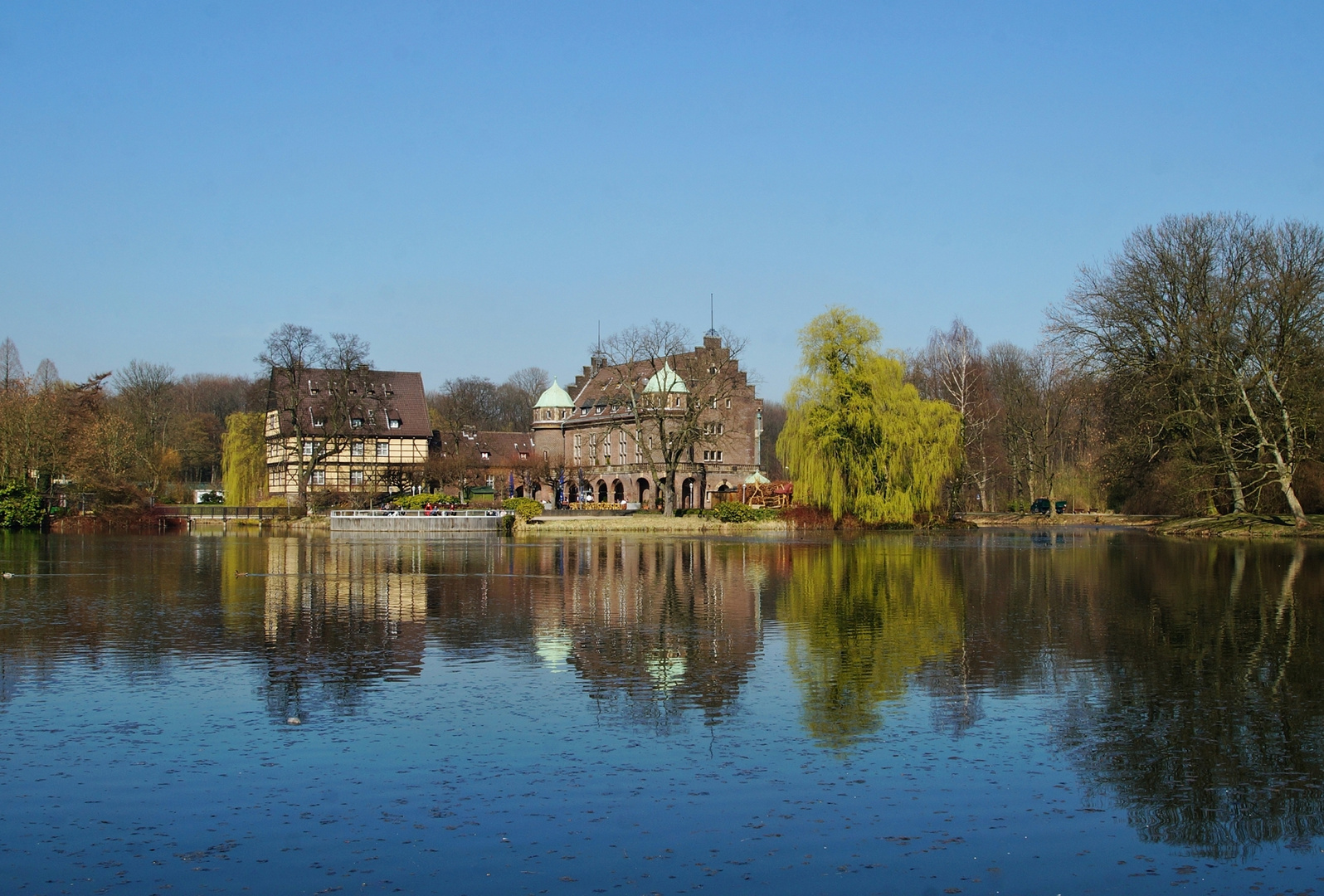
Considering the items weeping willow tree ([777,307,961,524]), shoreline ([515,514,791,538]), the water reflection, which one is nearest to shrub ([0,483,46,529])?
shoreline ([515,514,791,538])

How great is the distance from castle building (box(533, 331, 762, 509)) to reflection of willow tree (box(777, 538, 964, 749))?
165 feet

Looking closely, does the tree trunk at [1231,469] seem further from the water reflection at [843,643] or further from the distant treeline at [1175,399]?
the water reflection at [843,643]

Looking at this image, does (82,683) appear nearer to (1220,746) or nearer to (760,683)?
(760,683)

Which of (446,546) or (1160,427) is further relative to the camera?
(1160,427)

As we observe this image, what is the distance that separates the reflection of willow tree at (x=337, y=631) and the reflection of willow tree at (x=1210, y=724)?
7630 mm

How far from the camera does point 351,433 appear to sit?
79250 mm

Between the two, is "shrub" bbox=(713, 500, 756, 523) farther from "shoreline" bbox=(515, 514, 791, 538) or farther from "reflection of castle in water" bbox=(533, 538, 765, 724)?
"reflection of castle in water" bbox=(533, 538, 765, 724)

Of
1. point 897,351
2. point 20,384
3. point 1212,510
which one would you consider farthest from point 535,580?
point 20,384

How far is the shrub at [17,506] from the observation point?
→ 199 ft

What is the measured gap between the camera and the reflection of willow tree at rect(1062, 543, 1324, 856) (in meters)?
8.67

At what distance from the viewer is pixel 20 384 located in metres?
66.1

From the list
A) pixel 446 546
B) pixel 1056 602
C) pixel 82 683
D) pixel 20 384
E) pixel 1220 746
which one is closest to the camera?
pixel 1220 746

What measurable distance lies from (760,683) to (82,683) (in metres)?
7.68

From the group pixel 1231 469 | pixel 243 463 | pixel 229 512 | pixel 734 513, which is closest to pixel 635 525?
pixel 734 513
